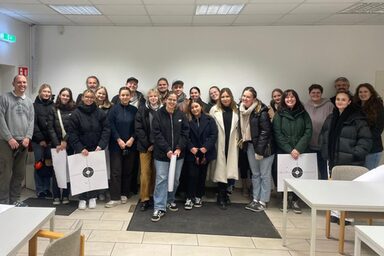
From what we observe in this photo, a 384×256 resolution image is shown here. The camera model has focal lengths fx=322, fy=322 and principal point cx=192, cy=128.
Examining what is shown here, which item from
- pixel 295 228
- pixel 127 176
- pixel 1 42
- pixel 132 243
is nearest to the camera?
pixel 132 243

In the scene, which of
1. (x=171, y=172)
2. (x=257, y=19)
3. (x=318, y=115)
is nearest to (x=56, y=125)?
(x=171, y=172)

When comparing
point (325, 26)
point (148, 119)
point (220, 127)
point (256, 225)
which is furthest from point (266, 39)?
point (256, 225)

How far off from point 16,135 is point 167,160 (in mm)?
1840

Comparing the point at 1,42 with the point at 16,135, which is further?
the point at 1,42

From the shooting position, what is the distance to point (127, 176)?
444 centimetres

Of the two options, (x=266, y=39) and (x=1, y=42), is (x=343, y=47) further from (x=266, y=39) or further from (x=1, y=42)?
(x=1, y=42)

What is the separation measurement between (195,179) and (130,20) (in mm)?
2777

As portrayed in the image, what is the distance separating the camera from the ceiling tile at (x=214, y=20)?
16.2 ft

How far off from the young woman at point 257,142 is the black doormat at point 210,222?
0.26 m

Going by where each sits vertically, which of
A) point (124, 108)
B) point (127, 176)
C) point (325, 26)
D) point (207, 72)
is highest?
point (325, 26)

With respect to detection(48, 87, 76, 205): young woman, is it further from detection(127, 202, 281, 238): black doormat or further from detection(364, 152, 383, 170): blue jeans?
detection(364, 152, 383, 170): blue jeans

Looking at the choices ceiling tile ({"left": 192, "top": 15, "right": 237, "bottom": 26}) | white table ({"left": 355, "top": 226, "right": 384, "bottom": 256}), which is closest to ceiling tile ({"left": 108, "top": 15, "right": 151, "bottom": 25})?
ceiling tile ({"left": 192, "top": 15, "right": 237, "bottom": 26})

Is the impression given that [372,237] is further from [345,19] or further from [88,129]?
[345,19]

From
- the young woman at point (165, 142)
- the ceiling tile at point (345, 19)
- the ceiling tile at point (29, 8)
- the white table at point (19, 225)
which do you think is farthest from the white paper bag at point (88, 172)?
the ceiling tile at point (345, 19)
